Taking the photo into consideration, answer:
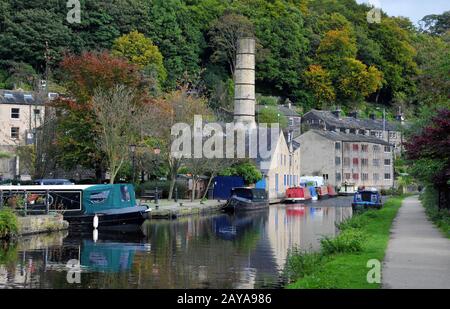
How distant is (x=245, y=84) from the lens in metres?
81.9

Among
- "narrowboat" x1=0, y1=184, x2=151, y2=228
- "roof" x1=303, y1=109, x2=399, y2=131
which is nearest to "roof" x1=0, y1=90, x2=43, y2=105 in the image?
"narrowboat" x1=0, y1=184, x2=151, y2=228

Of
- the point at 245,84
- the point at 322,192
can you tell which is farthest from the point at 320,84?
the point at 245,84

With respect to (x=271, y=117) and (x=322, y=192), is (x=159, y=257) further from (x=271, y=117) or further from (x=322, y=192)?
(x=271, y=117)

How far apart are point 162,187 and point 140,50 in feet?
130

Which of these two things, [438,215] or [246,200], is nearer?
[438,215]

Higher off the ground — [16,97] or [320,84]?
[320,84]

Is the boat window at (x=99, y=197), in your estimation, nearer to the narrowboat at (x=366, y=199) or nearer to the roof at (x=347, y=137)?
the narrowboat at (x=366, y=199)

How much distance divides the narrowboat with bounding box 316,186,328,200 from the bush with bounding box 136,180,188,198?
29034 millimetres

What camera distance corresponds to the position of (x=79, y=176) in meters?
59.4

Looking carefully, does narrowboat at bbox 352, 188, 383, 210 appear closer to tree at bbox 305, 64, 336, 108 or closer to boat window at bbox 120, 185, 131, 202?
boat window at bbox 120, 185, 131, 202

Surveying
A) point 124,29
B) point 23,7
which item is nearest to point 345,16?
point 124,29

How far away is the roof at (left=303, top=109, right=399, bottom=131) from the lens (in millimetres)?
105188
